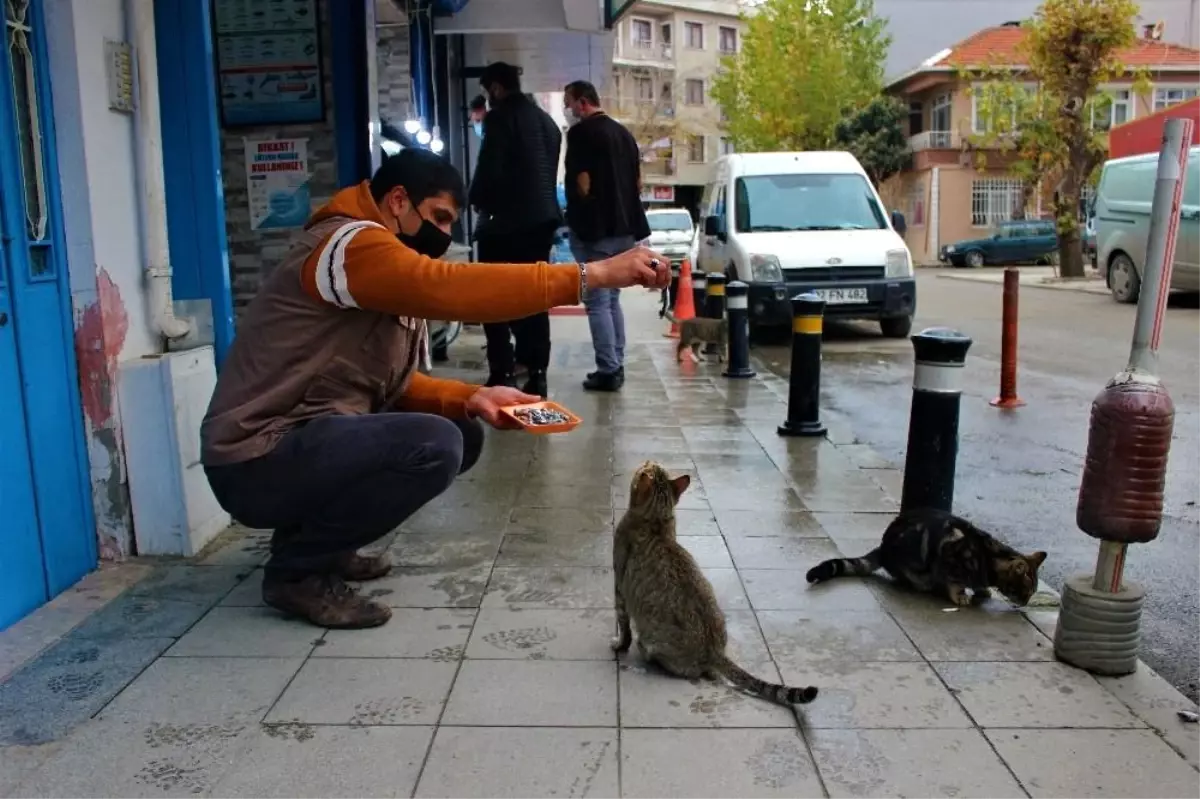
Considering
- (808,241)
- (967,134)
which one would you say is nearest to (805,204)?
(808,241)

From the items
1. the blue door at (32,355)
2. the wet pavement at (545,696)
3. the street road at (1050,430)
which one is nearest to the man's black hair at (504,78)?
the street road at (1050,430)

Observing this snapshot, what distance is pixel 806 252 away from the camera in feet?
38.7

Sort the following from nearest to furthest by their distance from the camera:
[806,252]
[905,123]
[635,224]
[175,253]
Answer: [175,253] < [635,224] < [806,252] < [905,123]

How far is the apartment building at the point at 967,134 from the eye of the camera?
37.5 m

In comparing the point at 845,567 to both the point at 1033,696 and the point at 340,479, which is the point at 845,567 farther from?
the point at 340,479

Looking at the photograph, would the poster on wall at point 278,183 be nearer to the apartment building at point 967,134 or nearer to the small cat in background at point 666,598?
the small cat in background at point 666,598

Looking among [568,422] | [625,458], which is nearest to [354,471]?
[568,422]

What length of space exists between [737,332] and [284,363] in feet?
21.5

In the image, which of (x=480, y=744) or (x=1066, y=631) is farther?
(x=1066, y=631)

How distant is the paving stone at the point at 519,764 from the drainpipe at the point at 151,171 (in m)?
2.34

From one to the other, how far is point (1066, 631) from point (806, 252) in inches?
353

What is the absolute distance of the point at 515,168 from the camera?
7.09m

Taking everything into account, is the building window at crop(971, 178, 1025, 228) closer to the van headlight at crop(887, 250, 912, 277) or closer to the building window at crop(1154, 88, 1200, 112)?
the building window at crop(1154, 88, 1200, 112)

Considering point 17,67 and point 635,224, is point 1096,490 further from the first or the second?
point 635,224
